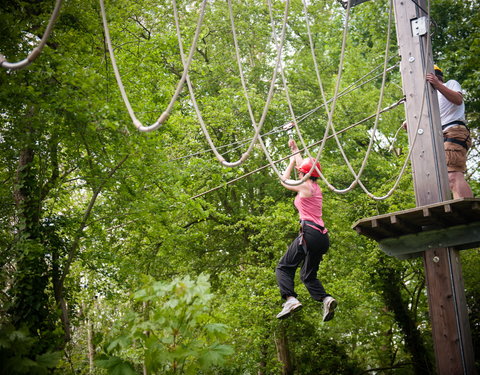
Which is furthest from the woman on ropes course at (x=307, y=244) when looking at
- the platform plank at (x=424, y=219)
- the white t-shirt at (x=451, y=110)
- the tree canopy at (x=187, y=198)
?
the white t-shirt at (x=451, y=110)

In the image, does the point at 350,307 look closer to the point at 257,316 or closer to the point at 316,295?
the point at 257,316

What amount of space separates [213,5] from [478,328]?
9754 mm

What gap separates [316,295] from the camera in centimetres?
470

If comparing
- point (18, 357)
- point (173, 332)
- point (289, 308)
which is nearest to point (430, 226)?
point (289, 308)

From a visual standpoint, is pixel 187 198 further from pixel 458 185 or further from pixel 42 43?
pixel 42 43

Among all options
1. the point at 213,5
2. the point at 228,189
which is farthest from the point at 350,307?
the point at 213,5

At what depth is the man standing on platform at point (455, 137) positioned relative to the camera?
15.6 feet

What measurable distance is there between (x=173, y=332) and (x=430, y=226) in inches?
89.2

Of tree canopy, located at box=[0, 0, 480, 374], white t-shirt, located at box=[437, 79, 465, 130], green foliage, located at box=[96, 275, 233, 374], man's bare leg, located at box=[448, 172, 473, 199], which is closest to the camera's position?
green foliage, located at box=[96, 275, 233, 374]

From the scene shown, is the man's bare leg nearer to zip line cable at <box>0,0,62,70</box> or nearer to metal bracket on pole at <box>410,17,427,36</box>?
metal bracket on pole at <box>410,17,427,36</box>

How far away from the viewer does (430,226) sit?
170 inches

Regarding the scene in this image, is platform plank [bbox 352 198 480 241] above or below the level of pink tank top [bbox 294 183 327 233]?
below

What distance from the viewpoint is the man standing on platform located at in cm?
477

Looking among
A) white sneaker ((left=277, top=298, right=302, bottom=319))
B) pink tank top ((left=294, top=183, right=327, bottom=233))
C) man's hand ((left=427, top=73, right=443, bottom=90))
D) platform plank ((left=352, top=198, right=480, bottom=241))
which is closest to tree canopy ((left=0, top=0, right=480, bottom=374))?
white sneaker ((left=277, top=298, right=302, bottom=319))
